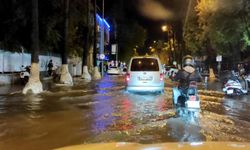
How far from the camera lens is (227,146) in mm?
4238

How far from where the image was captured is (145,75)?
83.4ft

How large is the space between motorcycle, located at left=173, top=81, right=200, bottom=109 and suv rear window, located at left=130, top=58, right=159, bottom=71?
9160mm

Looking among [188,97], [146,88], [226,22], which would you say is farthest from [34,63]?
[226,22]

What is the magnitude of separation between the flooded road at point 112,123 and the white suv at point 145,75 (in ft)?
14.8

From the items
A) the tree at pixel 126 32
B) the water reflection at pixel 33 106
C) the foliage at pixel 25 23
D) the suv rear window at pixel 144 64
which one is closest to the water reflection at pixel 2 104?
the water reflection at pixel 33 106

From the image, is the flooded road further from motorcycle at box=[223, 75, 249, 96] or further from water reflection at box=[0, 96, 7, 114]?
motorcycle at box=[223, 75, 249, 96]

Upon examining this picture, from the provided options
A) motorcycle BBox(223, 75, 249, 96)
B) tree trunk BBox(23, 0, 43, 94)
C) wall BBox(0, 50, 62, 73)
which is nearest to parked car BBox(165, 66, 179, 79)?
motorcycle BBox(223, 75, 249, 96)

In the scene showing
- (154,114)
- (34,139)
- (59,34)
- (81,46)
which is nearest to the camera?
(34,139)

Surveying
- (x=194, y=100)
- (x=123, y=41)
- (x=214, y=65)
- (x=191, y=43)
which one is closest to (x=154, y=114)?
(x=194, y=100)

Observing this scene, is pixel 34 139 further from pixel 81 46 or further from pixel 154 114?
pixel 81 46

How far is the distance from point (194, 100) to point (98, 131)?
11.4ft

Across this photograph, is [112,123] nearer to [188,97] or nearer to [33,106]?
[188,97]

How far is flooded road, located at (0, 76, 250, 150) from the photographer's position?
11.3 m

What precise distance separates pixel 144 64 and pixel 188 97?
1076 cm
